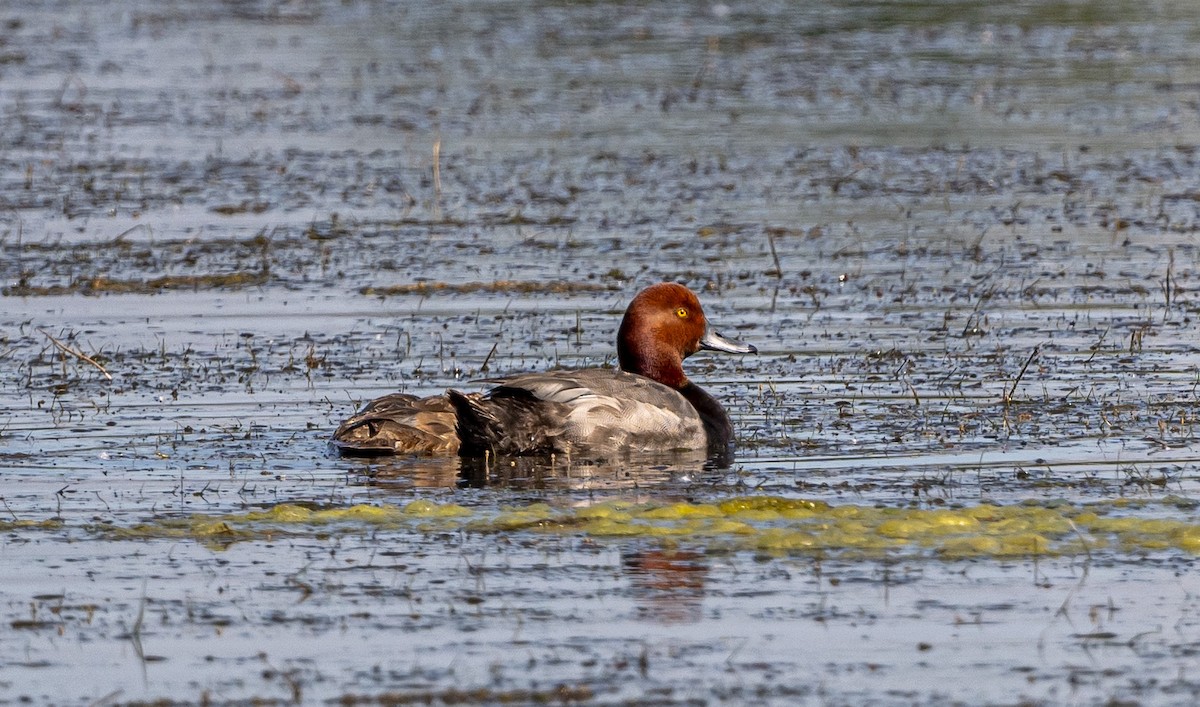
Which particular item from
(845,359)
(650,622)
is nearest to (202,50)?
(845,359)

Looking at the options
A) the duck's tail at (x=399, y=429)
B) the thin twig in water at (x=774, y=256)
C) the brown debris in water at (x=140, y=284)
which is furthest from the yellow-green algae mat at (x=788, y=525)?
the brown debris in water at (x=140, y=284)

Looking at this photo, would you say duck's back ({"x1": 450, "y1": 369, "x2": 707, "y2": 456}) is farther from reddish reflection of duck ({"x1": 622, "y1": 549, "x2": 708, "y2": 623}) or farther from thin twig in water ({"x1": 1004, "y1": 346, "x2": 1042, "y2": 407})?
reddish reflection of duck ({"x1": 622, "y1": 549, "x2": 708, "y2": 623})

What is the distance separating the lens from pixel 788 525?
28.9 feet

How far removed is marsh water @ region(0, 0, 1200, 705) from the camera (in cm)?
718

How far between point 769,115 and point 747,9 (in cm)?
1198

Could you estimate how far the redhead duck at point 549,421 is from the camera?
1077 cm

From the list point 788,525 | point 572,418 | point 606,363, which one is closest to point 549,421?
point 572,418

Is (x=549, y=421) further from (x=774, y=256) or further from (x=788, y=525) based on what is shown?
(x=774, y=256)

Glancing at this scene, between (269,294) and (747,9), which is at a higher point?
(747,9)

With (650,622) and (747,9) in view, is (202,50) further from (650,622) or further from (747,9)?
(650,622)

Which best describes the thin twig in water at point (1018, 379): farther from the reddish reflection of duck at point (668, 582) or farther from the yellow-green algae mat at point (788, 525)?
the reddish reflection of duck at point (668, 582)

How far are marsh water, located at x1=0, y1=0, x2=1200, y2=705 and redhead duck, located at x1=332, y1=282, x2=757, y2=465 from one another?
0.94 feet

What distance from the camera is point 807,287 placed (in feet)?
50.6

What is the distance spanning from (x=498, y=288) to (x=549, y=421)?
487 cm
